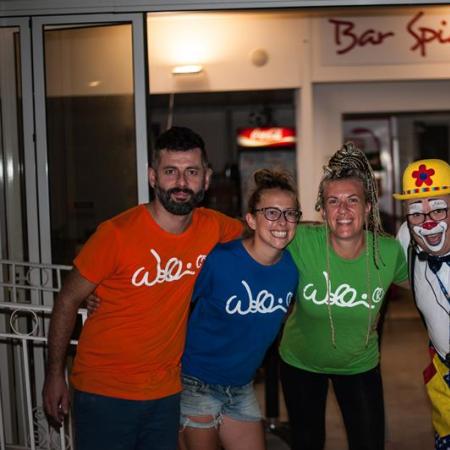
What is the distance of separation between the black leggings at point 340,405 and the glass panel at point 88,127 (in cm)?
138

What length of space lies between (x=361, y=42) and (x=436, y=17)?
704mm

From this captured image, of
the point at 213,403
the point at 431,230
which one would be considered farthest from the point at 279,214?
the point at 213,403

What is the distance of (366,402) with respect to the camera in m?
3.04

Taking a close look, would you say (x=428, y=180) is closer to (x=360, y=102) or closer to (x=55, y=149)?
(x=55, y=149)

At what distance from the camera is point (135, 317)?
266 centimetres

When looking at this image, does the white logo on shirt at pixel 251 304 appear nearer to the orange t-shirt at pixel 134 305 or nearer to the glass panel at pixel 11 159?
the orange t-shirt at pixel 134 305

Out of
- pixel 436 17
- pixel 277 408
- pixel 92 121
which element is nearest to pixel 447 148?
pixel 436 17

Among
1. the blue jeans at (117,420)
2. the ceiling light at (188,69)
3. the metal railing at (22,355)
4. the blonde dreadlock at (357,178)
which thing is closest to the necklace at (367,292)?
the blonde dreadlock at (357,178)

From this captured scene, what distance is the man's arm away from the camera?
103 inches

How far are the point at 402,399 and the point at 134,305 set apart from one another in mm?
3436

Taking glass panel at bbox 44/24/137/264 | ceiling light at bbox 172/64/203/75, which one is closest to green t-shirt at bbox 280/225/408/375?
glass panel at bbox 44/24/137/264

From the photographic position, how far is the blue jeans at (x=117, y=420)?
2668 mm

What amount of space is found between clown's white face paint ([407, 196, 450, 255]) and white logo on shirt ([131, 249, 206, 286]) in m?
0.95

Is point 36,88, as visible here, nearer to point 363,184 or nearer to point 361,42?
point 363,184
